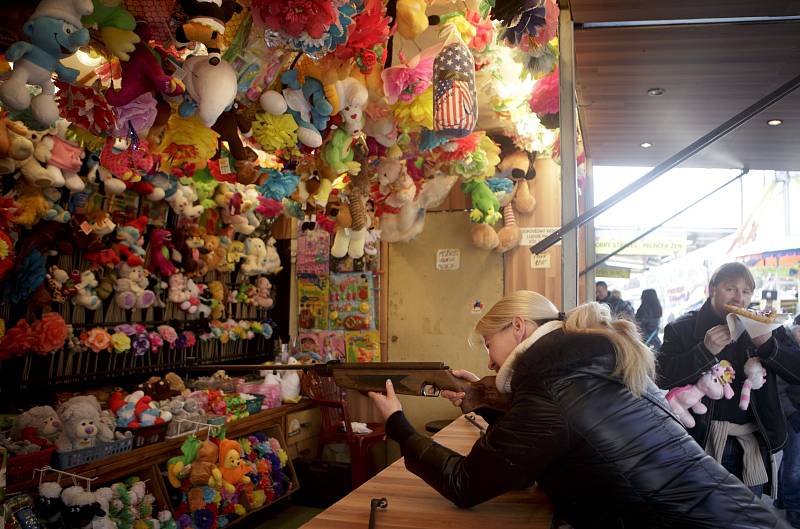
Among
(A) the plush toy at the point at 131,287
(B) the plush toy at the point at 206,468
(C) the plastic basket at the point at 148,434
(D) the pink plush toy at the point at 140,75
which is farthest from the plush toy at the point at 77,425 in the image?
(D) the pink plush toy at the point at 140,75

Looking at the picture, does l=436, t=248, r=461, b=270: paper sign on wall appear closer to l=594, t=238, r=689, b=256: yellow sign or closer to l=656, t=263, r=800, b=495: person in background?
l=656, t=263, r=800, b=495: person in background

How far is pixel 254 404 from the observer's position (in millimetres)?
4066

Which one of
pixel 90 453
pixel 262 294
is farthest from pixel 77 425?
pixel 262 294

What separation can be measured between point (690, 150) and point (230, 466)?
2.98m

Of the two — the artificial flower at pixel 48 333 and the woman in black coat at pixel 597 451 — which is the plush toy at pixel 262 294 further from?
the woman in black coat at pixel 597 451

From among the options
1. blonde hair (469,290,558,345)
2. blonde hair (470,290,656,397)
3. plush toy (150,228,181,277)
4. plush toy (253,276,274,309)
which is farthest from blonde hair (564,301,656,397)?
plush toy (253,276,274,309)

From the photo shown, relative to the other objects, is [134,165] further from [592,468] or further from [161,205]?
[592,468]

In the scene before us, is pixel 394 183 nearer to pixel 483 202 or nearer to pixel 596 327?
pixel 483 202

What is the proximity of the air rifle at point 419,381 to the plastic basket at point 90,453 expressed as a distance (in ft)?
5.07

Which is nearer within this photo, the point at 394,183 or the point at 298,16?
the point at 298,16

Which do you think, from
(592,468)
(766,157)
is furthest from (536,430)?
(766,157)

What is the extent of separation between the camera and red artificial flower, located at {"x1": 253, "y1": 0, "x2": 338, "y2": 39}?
179 centimetres

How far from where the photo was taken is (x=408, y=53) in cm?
345

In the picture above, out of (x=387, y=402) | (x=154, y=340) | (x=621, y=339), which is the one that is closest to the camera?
(x=621, y=339)
